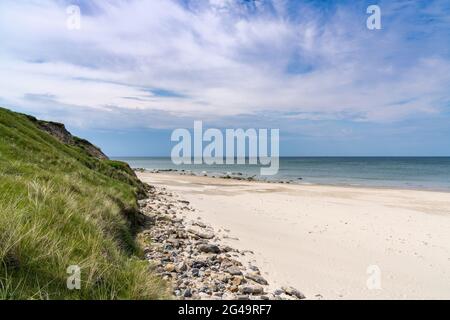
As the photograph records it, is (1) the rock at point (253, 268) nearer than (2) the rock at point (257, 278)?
No

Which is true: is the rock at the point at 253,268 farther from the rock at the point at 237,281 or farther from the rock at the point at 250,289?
the rock at the point at 250,289

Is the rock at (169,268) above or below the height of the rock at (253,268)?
above

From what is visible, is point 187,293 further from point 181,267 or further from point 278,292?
point 278,292

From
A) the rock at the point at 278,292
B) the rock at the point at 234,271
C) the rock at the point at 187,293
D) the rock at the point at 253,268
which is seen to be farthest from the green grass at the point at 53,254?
the rock at the point at 253,268

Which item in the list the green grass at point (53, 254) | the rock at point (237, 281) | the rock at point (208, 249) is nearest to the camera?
the green grass at point (53, 254)

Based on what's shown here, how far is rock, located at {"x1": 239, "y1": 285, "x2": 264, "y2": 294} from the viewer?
6001 mm

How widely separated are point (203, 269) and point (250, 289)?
4.79 ft

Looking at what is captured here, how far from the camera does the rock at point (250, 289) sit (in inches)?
236

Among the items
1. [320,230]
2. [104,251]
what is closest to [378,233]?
[320,230]

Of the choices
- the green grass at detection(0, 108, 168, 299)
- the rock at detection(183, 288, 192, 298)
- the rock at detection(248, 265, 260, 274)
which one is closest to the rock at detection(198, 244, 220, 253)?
the rock at detection(248, 265, 260, 274)

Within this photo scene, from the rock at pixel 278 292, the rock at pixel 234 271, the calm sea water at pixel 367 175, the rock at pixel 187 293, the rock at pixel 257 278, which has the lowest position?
the calm sea water at pixel 367 175

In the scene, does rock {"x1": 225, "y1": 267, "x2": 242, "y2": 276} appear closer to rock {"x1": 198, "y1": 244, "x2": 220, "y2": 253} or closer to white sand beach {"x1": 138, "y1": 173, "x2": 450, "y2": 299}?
white sand beach {"x1": 138, "y1": 173, "x2": 450, "y2": 299}

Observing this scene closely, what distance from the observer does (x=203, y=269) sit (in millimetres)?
7020
